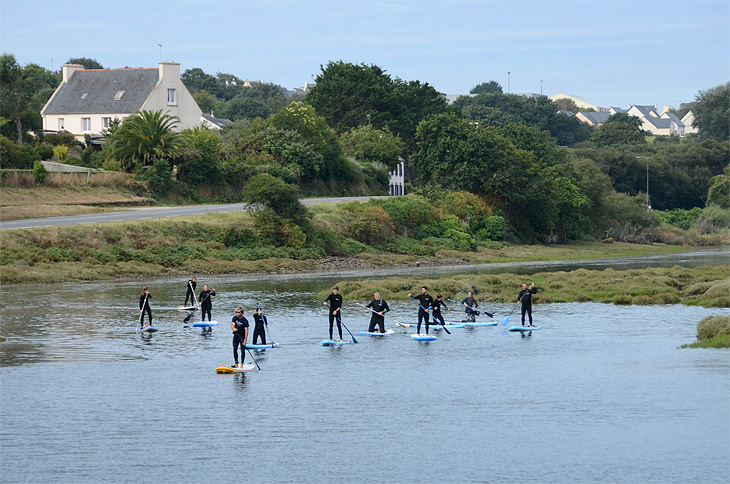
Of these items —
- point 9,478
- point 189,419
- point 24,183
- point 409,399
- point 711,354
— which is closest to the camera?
point 9,478

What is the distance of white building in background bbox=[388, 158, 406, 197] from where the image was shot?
A: 13162 centimetres

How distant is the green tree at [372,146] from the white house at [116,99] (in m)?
22.6

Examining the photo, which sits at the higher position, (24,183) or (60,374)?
(24,183)

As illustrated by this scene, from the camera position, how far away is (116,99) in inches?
4628

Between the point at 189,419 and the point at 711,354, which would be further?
the point at 711,354

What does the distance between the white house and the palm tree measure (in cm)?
1931

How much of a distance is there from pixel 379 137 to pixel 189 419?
104153 mm

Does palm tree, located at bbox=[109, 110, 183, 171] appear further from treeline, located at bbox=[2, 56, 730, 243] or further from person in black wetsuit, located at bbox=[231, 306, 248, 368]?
person in black wetsuit, located at bbox=[231, 306, 248, 368]

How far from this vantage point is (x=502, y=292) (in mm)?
61938

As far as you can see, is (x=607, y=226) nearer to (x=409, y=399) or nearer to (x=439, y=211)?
(x=439, y=211)

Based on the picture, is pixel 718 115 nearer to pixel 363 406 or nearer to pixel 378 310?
pixel 378 310

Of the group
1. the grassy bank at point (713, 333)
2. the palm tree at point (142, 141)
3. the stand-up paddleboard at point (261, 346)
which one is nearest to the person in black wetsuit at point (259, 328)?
the stand-up paddleboard at point (261, 346)

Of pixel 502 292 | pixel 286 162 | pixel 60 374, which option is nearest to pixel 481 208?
pixel 286 162

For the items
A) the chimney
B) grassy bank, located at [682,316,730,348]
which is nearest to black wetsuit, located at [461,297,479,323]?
grassy bank, located at [682,316,730,348]
